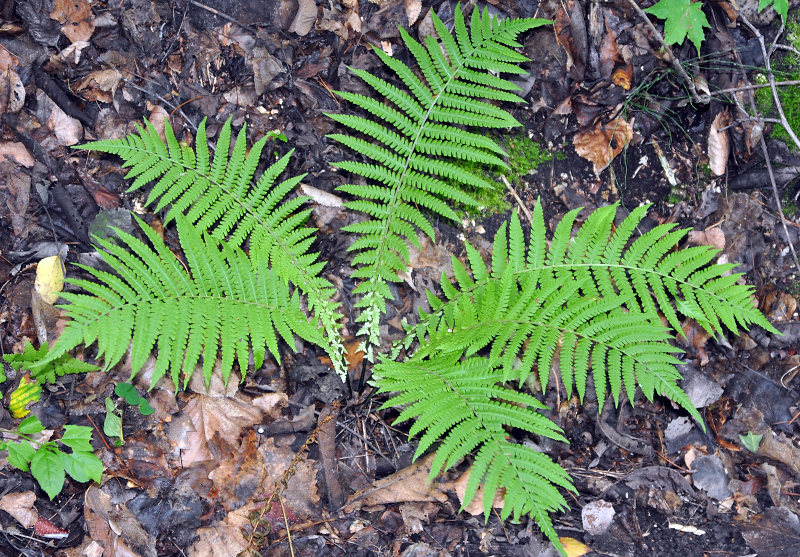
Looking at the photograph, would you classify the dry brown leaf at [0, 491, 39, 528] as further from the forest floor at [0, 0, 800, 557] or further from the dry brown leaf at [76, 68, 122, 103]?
the dry brown leaf at [76, 68, 122, 103]

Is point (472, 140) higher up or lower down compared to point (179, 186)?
higher up

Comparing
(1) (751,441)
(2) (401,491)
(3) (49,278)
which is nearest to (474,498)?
(2) (401,491)

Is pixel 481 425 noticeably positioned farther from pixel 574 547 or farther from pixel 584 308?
pixel 574 547

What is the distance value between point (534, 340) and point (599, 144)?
193cm

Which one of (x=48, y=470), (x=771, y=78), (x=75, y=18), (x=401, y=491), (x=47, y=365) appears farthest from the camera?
(x=771, y=78)

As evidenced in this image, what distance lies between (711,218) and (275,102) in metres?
3.29

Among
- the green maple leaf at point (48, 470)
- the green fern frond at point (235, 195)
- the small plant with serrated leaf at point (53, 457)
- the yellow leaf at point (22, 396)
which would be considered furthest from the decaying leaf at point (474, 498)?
the yellow leaf at point (22, 396)

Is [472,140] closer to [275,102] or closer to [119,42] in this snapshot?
[275,102]

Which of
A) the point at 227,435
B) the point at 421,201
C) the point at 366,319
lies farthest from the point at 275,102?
the point at 227,435

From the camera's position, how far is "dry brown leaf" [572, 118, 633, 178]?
436cm

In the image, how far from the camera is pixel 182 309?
3.08 meters

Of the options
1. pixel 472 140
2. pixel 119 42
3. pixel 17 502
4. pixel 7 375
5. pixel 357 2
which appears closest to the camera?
pixel 17 502

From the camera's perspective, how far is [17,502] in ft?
10.2

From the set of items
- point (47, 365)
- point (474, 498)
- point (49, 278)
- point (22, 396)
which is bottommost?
point (474, 498)
